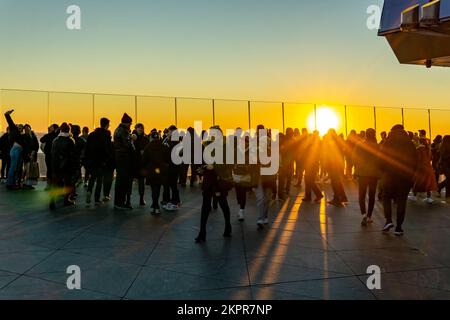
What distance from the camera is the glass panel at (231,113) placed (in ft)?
79.6

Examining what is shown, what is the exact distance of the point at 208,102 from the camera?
24.3 meters

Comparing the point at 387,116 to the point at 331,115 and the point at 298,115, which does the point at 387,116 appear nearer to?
the point at 331,115

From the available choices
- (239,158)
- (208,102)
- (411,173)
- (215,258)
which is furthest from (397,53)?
(208,102)

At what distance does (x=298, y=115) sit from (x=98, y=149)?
16.4 meters

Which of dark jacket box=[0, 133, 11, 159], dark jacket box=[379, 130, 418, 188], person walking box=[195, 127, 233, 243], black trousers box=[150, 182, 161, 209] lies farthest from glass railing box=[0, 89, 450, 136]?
person walking box=[195, 127, 233, 243]

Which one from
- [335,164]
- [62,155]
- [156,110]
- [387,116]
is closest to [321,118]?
[387,116]

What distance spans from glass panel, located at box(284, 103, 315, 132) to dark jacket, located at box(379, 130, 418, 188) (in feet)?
54.9

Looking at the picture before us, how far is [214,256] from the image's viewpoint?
618 cm

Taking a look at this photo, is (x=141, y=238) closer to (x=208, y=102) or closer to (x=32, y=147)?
(x=32, y=147)

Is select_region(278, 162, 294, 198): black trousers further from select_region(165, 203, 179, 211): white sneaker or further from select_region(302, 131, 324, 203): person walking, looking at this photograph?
select_region(165, 203, 179, 211): white sneaker

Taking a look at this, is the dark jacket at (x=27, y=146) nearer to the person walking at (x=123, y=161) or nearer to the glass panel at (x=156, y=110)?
the person walking at (x=123, y=161)

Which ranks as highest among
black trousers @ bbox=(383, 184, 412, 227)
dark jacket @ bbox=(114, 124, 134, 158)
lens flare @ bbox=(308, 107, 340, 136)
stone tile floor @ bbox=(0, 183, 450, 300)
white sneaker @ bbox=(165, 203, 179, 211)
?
lens flare @ bbox=(308, 107, 340, 136)

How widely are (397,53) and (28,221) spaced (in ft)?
26.6

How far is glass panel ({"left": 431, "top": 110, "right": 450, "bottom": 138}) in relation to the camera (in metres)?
25.9
